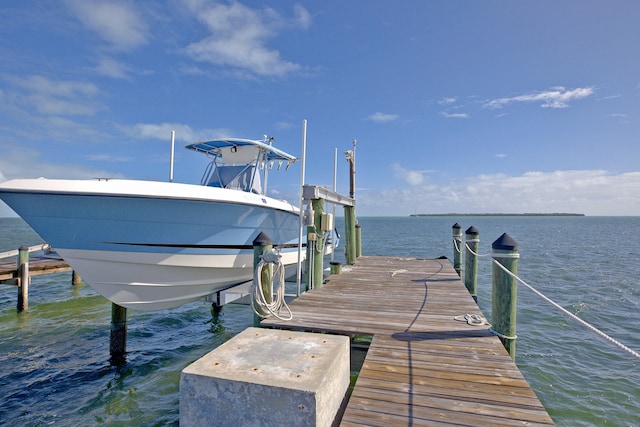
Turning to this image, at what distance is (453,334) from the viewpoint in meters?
4.52

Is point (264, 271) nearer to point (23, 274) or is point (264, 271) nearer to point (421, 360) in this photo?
point (421, 360)

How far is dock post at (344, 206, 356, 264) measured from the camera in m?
11.0

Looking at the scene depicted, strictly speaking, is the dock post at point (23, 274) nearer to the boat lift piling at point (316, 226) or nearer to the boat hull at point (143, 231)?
the boat hull at point (143, 231)

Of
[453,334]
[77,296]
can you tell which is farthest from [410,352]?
[77,296]

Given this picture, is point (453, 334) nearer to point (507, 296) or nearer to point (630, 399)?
point (507, 296)

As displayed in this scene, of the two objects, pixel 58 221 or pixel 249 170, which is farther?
pixel 249 170

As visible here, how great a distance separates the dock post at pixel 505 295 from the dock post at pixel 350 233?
255 inches

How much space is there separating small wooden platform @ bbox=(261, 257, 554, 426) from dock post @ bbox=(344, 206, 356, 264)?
364 centimetres

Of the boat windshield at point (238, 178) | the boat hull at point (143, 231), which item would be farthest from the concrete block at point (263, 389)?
the boat windshield at point (238, 178)

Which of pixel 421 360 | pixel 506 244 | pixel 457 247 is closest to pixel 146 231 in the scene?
pixel 421 360

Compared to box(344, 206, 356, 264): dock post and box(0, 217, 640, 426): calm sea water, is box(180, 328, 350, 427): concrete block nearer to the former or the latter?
box(0, 217, 640, 426): calm sea water

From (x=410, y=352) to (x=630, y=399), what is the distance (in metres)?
5.33

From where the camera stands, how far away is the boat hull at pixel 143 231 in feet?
19.8

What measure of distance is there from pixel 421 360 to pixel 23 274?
12466 millimetres
